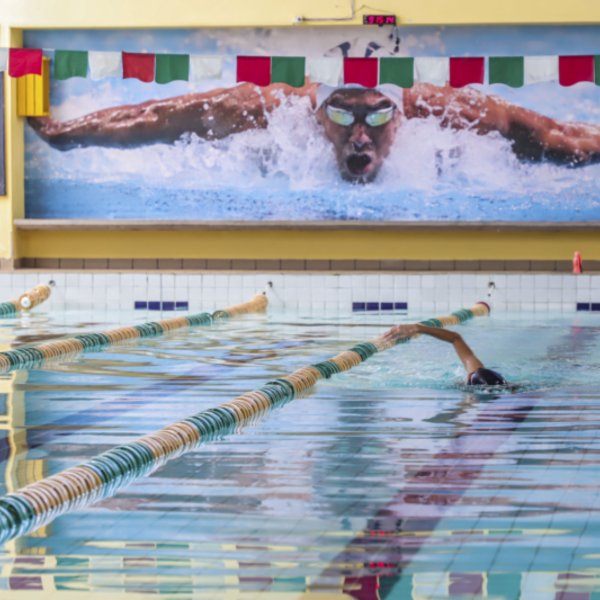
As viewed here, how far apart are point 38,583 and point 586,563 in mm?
1189

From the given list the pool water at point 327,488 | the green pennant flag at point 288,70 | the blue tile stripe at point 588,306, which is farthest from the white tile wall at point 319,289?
the pool water at point 327,488

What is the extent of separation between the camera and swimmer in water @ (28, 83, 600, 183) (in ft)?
30.5

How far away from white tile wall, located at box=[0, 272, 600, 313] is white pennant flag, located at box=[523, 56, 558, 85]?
2004mm

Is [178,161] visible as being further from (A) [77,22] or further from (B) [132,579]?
(B) [132,579]

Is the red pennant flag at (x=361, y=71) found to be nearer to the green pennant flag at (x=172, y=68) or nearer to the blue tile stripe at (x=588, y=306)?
the green pennant flag at (x=172, y=68)

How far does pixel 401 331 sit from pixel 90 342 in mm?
2383

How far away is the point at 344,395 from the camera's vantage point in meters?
3.92

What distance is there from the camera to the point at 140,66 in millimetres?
8430

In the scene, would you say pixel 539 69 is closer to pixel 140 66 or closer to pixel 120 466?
pixel 140 66

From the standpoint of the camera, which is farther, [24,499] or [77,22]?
[77,22]

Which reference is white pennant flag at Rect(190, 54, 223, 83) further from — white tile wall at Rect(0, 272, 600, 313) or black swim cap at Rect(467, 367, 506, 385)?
black swim cap at Rect(467, 367, 506, 385)

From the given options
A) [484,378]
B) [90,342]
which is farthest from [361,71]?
[484,378]

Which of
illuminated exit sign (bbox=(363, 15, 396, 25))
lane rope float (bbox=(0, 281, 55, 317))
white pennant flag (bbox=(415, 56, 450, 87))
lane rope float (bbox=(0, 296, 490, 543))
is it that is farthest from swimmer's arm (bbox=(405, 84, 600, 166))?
lane rope float (bbox=(0, 296, 490, 543))

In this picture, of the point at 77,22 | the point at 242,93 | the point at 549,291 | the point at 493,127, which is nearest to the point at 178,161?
the point at 242,93
